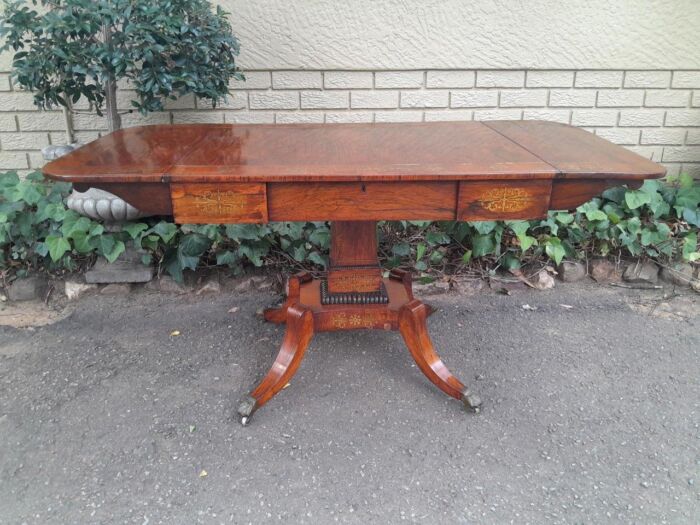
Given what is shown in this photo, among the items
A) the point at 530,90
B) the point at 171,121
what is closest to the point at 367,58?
the point at 530,90

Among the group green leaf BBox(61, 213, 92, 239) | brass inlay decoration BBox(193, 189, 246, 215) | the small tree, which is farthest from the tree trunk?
brass inlay decoration BBox(193, 189, 246, 215)

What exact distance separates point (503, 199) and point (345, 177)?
0.47 metres

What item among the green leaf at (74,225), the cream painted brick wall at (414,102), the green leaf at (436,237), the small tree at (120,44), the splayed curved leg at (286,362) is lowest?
the splayed curved leg at (286,362)

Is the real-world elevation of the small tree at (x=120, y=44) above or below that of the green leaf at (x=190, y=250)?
above

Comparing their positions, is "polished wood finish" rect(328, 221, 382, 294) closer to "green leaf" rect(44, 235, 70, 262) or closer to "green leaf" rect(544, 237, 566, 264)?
"green leaf" rect(544, 237, 566, 264)

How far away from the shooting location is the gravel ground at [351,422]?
1.66 m

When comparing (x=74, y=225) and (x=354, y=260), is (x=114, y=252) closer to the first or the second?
(x=74, y=225)

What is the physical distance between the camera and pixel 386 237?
3.10 metres

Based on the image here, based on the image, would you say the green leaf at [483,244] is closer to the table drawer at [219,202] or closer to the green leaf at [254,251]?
the green leaf at [254,251]

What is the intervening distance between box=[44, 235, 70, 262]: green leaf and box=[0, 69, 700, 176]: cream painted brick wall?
68cm

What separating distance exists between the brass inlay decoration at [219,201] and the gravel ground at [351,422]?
825 millimetres

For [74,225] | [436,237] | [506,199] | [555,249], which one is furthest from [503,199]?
[74,225]

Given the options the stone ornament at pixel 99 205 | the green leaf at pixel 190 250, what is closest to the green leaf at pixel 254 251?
the green leaf at pixel 190 250

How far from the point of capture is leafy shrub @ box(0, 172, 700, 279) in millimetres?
2781
